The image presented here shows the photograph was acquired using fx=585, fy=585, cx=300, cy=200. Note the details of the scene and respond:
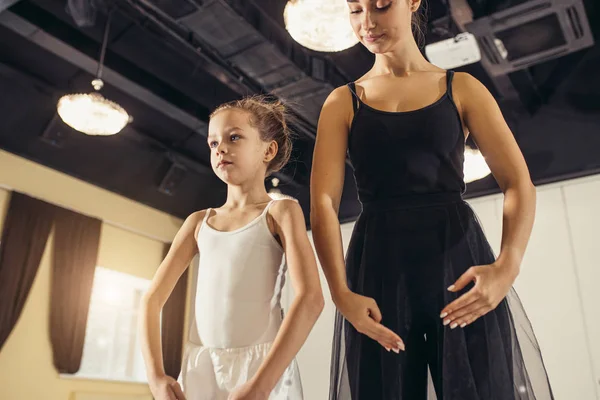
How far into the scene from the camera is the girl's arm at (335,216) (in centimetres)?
101

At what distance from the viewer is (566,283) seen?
14.3ft

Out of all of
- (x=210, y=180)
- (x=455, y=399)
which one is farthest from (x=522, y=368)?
(x=210, y=180)

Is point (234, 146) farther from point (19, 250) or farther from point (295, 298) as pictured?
point (19, 250)

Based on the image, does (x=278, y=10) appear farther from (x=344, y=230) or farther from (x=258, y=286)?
(x=258, y=286)

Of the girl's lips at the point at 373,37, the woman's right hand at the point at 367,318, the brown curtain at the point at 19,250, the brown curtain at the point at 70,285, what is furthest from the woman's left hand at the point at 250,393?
the brown curtain at the point at 70,285

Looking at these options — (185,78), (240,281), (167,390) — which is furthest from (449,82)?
(185,78)

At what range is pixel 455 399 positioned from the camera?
95cm

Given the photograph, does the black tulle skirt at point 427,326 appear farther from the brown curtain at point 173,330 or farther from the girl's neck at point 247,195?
the brown curtain at point 173,330

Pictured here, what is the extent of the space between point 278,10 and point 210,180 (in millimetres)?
2630

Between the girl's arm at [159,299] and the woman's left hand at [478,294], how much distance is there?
21.8 inches

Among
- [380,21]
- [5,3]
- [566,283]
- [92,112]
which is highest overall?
[5,3]

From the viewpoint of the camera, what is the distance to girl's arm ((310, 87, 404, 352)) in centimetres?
101

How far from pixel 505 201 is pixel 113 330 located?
5.12 meters

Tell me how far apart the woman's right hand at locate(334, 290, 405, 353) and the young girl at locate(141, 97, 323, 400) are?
0.42ft
